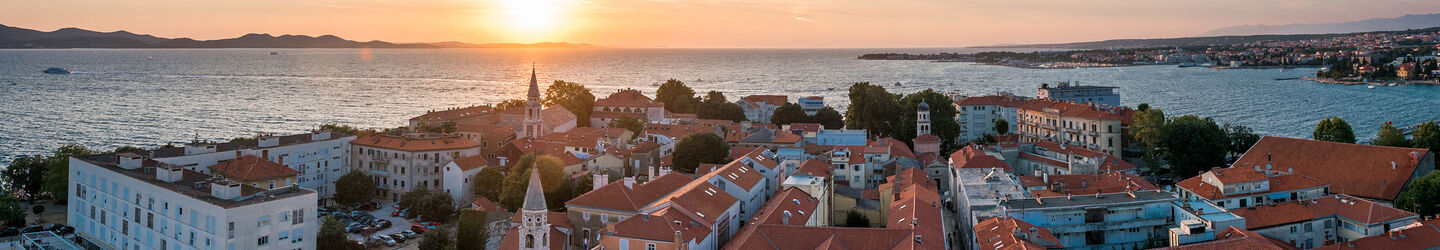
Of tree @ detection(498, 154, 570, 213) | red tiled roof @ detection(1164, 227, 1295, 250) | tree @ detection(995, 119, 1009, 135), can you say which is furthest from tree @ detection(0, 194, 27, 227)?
tree @ detection(995, 119, 1009, 135)

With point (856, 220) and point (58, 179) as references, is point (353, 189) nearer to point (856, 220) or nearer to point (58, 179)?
point (58, 179)

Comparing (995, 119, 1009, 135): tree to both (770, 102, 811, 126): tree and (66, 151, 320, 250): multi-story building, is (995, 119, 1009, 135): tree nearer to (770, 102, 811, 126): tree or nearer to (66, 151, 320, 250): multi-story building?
(770, 102, 811, 126): tree

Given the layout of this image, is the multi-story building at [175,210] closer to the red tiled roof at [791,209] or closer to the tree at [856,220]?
the red tiled roof at [791,209]

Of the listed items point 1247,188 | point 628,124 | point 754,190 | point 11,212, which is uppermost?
point 628,124

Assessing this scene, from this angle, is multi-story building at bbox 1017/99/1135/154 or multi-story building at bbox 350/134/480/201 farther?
Answer: multi-story building at bbox 1017/99/1135/154

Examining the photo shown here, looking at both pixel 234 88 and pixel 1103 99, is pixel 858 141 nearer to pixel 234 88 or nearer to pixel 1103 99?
pixel 1103 99

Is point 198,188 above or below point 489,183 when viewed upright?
above

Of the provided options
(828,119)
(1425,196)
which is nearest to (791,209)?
(1425,196)
